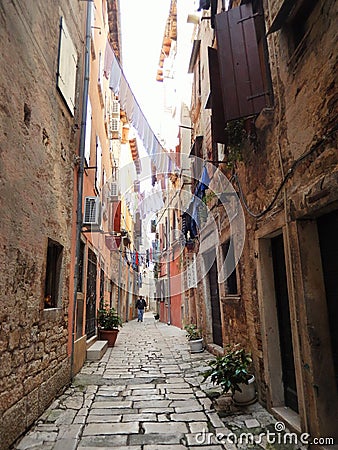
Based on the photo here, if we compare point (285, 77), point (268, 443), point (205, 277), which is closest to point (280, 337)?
point (268, 443)

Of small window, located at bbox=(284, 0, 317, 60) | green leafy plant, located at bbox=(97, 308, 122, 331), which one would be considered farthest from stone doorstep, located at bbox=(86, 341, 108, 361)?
small window, located at bbox=(284, 0, 317, 60)

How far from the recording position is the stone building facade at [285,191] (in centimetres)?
301

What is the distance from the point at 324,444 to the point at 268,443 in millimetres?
603

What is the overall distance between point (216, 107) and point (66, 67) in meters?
2.63

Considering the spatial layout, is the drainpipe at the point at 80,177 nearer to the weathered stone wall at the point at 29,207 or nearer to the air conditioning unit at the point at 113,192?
the weathered stone wall at the point at 29,207

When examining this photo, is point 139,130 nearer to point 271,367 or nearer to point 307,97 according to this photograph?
point 307,97

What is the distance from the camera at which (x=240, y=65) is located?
448cm

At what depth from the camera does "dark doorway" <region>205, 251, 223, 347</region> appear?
809 centimetres

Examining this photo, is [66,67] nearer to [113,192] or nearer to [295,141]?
[295,141]

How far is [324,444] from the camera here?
9.41 ft

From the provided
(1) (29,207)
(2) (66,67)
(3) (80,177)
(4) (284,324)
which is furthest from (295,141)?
(3) (80,177)

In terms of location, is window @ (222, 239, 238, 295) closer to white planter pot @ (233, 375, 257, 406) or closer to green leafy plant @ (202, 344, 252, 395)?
green leafy plant @ (202, 344, 252, 395)

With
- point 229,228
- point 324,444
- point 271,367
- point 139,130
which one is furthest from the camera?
point 139,130

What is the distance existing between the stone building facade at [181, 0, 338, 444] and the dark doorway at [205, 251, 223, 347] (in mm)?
1925
